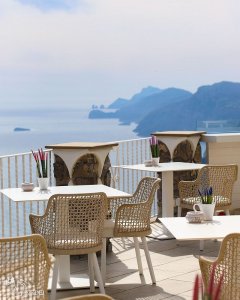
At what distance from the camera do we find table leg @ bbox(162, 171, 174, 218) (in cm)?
710

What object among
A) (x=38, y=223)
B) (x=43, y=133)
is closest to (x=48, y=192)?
(x=38, y=223)

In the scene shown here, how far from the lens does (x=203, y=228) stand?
3707mm

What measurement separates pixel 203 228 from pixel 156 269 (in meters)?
2.06

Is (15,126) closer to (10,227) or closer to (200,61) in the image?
(10,227)

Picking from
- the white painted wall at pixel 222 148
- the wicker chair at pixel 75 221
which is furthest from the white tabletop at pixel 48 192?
the white painted wall at pixel 222 148

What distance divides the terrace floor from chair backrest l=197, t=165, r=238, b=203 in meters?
0.50

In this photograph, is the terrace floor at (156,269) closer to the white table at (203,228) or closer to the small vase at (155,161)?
the small vase at (155,161)

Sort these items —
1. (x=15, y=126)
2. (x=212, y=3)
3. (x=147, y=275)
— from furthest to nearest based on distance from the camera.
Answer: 1. (x=212, y=3)
2. (x=15, y=126)
3. (x=147, y=275)

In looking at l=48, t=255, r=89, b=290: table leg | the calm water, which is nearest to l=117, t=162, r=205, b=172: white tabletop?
the calm water

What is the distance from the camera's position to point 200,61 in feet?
87.7

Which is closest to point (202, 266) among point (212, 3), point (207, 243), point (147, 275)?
point (147, 275)

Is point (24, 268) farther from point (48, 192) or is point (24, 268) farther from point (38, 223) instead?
point (48, 192)

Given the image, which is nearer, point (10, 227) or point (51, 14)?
point (10, 227)

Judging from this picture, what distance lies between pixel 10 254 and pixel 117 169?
4.74 meters
